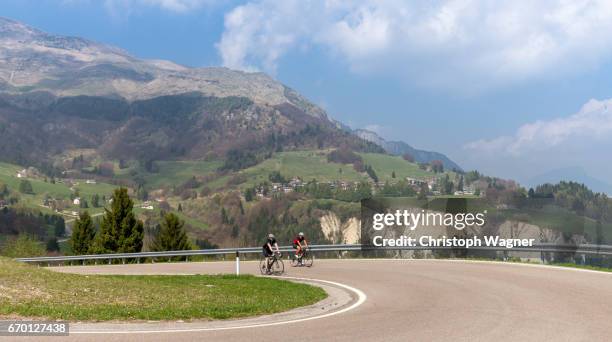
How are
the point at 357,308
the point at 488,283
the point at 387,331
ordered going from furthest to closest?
the point at 488,283, the point at 357,308, the point at 387,331

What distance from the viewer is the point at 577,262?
27578 millimetres

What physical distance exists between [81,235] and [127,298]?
59862 mm

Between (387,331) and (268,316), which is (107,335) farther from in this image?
(387,331)

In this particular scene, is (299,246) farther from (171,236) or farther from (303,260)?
(171,236)

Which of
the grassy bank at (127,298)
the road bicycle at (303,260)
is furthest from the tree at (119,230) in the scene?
the grassy bank at (127,298)

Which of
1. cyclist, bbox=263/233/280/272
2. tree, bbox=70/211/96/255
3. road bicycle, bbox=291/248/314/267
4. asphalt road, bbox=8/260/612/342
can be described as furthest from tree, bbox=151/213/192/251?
asphalt road, bbox=8/260/612/342

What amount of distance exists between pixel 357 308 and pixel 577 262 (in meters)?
17.3

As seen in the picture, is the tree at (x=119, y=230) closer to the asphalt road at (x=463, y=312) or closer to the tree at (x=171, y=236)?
the tree at (x=171, y=236)

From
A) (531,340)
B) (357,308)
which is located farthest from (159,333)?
(531,340)

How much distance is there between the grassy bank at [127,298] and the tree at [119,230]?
129 ft

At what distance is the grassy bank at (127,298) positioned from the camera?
1288 cm

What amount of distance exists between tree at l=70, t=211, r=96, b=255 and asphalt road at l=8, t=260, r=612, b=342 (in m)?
52.6

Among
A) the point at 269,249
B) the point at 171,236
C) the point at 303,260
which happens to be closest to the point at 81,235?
the point at 171,236

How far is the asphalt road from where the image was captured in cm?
1119
